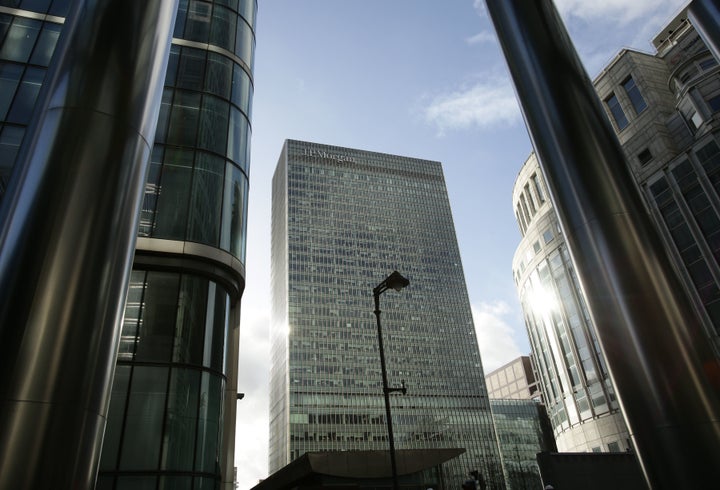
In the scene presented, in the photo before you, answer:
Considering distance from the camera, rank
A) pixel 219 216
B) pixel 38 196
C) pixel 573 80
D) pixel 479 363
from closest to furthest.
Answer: pixel 38 196 < pixel 573 80 < pixel 219 216 < pixel 479 363

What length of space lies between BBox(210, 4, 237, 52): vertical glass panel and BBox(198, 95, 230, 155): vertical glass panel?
3622 millimetres

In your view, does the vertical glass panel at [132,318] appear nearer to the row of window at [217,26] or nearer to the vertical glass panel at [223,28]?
the row of window at [217,26]

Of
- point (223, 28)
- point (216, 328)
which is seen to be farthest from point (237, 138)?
point (216, 328)

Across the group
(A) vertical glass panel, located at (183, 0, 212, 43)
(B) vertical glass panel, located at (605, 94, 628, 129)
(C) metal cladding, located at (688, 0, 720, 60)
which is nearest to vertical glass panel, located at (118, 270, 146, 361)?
(A) vertical glass panel, located at (183, 0, 212, 43)

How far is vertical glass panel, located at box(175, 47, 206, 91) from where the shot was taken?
63.2ft

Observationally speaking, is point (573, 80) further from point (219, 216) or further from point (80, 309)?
point (219, 216)

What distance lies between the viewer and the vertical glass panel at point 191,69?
63.2 feet

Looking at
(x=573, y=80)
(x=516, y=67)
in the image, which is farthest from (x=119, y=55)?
(x=573, y=80)

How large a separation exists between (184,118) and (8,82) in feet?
20.3

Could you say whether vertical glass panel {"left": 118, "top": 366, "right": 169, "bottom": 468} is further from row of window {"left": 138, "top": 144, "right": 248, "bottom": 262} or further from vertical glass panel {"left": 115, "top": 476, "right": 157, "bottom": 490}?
row of window {"left": 138, "top": 144, "right": 248, "bottom": 262}

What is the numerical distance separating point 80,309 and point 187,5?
72.3 feet

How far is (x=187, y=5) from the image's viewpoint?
2184 centimetres

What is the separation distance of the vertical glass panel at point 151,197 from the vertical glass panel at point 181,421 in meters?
4.86

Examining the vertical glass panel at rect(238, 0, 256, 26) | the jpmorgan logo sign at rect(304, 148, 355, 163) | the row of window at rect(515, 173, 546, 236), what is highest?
the jpmorgan logo sign at rect(304, 148, 355, 163)
